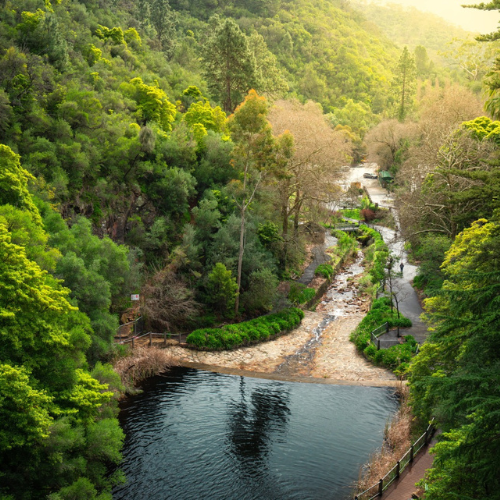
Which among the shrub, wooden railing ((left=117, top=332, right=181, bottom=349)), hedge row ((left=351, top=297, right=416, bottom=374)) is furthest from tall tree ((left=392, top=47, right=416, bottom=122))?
wooden railing ((left=117, top=332, right=181, bottom=349))

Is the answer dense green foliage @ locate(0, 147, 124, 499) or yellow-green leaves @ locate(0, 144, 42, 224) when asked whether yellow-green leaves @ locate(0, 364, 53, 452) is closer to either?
dense green foliage @ locate(0, 147, 124, 499)

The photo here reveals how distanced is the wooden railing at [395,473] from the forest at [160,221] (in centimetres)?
127

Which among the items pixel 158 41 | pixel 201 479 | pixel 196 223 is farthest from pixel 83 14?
pixel 201 479

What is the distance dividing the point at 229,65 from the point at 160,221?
2511 centimetres

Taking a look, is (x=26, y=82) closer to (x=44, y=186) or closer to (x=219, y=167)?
(x=44, y=186)

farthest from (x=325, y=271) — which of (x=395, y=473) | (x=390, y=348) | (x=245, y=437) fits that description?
(x=395, y=473)

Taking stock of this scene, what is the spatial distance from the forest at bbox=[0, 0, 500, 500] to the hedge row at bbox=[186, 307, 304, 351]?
143cm

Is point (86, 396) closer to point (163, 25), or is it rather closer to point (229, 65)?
point (229, 65)

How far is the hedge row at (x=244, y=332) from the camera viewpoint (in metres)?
27.8

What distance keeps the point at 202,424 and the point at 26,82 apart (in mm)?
21756

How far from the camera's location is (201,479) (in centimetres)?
1619

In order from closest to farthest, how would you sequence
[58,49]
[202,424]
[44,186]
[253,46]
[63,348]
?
[63,348] < [202,424] < [44,186] < [58,49] < [253,46]

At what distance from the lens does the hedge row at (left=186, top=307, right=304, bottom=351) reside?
27812 mm

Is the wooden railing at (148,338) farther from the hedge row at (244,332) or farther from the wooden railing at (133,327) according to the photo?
the hedge row at (244,332)
